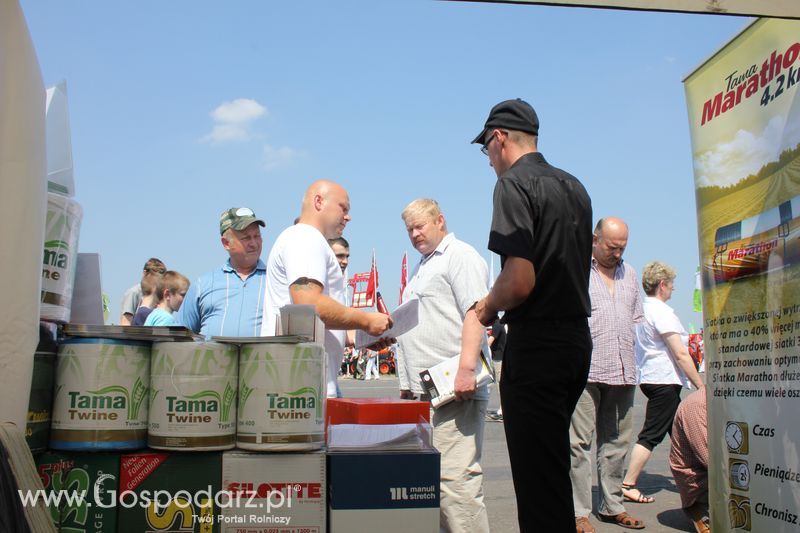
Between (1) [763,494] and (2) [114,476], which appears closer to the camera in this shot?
(2) [114,476]

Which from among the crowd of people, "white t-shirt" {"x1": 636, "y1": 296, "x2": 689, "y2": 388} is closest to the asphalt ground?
the crowd of people

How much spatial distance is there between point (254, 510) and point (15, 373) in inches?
29.1

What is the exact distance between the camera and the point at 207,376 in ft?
6.44

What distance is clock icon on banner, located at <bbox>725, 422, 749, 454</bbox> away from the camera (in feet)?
9.15

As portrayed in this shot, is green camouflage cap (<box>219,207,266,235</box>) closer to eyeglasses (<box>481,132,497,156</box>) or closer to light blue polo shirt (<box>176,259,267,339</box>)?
light blue polo shirt (<box>176,259,267,339</box>)

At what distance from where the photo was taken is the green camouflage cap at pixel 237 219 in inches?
181

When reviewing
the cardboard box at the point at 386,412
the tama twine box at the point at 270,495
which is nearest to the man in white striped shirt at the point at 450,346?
the cardboard box at the point at 386,412

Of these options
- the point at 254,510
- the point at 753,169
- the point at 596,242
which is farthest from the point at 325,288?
the point at 596,242

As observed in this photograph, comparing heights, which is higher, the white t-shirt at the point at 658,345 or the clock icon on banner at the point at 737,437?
the white t-shirt at the point at 658,345

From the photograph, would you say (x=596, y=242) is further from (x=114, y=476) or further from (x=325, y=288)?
(x=114, y=476)

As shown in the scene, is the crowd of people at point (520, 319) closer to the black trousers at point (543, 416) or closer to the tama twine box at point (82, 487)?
the black trousers at point (543, 416)

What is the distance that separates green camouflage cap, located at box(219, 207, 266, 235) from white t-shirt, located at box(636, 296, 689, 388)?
3473 millimetres

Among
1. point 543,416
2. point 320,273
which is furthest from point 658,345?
point 320,273

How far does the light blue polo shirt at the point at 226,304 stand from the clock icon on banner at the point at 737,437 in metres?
2.81
